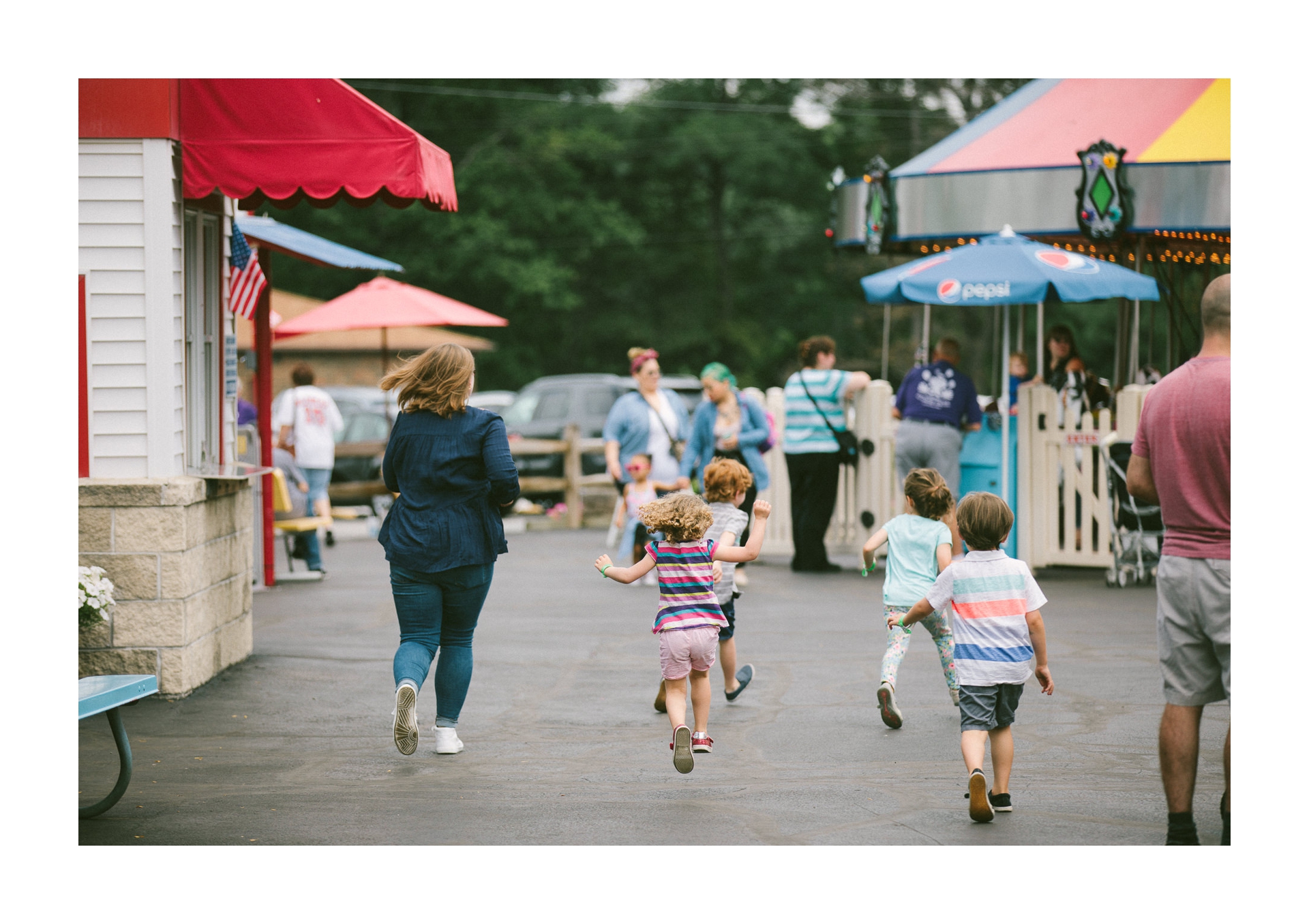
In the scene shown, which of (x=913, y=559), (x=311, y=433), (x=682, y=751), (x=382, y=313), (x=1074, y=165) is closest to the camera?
(x=682, y=751)

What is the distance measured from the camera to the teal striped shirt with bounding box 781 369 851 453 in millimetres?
12547

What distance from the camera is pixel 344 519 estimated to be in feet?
59.9

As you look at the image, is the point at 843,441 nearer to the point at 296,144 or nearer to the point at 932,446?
the point at 932,446

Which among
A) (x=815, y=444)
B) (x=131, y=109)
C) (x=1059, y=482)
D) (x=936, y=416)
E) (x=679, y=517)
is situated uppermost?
(x=131, y=109)

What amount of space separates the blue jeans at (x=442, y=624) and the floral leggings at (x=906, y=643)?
192 cm

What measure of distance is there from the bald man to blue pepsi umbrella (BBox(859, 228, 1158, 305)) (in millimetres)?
6489

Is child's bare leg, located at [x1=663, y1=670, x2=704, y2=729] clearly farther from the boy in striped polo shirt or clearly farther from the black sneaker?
the black sneaker

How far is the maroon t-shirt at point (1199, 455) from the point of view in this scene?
15.3ft

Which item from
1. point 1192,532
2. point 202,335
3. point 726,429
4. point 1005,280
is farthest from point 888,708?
point 1005,280

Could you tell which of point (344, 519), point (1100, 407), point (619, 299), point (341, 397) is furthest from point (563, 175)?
point (1100, 407)

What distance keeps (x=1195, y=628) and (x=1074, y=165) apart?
29.5ft

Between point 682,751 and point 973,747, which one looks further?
point 682,751

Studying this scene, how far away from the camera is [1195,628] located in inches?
187

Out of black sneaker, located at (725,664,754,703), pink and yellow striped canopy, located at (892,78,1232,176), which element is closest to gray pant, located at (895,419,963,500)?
pink and yellow striped canopy, located at (892,78,1232,176)
